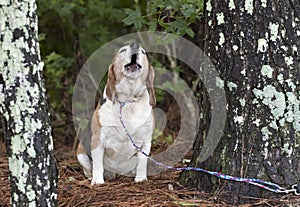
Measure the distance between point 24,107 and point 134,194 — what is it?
142cm

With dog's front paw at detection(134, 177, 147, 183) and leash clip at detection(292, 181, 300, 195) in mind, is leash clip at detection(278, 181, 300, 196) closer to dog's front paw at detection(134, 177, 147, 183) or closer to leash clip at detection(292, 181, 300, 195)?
leash clip at detection(292, 181, 300, 195)

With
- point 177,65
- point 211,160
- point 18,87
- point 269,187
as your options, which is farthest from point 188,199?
point 177,65

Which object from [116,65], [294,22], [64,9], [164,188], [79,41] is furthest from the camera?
[79,41]

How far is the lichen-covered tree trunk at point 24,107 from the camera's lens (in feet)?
9.58

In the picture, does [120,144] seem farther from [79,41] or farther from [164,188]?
[79,41]

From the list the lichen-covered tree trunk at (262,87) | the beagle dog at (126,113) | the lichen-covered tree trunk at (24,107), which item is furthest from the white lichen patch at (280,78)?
the lichen-covered tree trunk at (24,107)

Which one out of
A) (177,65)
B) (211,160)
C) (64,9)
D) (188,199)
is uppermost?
(64,9)

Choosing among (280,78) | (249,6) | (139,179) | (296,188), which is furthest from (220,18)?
(139,179)

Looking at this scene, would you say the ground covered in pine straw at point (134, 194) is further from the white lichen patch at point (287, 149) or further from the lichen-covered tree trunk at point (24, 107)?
the lichen-covered tree trunk at point (24, 107)

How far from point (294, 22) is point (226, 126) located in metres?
0.86

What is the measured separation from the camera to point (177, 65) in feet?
30.9

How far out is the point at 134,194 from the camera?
406 cm

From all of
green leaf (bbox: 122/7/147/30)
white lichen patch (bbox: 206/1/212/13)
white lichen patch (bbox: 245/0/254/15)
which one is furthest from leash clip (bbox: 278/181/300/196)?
green leaf (bbox: 122/7/147/30)

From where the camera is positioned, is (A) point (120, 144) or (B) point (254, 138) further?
(A) point (120, 144)
